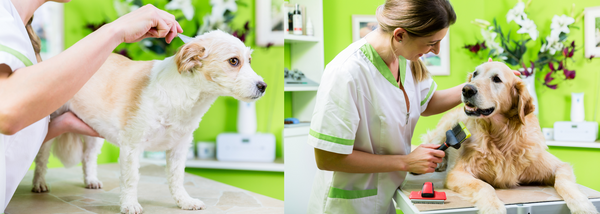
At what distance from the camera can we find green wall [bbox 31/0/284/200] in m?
1.56

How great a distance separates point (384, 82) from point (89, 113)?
1.00 metres

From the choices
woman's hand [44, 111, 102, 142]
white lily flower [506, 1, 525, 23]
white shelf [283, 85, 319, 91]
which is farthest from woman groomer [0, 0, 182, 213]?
white lily flower [506, 1, 525, 23]

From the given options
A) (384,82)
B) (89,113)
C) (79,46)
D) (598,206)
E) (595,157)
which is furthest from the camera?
(595,157)

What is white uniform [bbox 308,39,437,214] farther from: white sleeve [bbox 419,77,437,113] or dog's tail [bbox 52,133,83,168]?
dog's tail [bbox 52,133,83,168]

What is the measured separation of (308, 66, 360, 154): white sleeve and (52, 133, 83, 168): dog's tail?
1.07 m

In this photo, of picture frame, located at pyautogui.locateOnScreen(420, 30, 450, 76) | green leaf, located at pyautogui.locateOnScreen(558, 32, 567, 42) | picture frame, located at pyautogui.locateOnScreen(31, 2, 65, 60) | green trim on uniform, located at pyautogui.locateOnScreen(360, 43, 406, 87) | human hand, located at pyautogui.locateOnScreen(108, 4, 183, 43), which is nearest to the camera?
human hand, located at pyautogui.locateOnScreen(108, 4, 183, 43)

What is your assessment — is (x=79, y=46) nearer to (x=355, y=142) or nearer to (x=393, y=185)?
(x=355, y=142)

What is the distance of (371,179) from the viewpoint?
1.12 m

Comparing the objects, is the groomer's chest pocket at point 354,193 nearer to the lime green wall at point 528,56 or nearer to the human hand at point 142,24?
the human hand at point 142,24

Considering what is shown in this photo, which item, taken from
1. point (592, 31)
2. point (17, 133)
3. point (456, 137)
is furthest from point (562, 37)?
point (17, 133)

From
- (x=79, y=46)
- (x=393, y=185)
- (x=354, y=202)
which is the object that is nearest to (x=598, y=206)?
(x=393, y=185)

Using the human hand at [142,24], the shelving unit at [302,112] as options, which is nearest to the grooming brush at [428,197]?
the human hand at [142,24]

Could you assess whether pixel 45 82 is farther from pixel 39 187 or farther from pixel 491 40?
pixel 491 40

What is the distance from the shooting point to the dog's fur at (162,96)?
1126mm
